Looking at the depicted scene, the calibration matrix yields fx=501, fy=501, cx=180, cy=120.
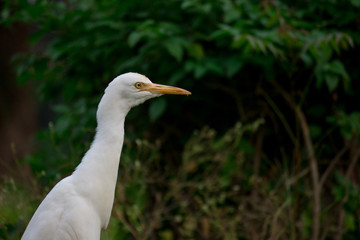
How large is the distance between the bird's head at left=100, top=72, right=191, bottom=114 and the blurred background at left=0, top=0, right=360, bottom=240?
1.09 m

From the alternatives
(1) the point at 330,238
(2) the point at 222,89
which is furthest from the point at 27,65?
(1) the point at 330,238

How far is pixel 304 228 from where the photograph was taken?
400 centimetres

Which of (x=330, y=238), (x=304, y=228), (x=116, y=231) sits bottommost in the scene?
(x=330, y=238)

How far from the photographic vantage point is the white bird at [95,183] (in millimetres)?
2512

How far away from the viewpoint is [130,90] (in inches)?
100

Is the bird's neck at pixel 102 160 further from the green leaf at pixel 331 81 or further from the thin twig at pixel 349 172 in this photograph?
the thin twig at pixel 349 172

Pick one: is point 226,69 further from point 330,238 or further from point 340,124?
point 330,238

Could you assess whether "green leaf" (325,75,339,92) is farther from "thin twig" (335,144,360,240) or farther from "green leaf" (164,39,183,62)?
"green leaf" (164,39,183,62)

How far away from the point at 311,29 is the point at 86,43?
185 cm

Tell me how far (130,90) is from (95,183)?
50 cm

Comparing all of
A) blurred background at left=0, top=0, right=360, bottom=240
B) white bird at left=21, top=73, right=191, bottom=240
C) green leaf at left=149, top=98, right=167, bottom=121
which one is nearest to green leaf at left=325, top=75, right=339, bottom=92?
blurred background at left=0, top=0, right=360, bottom=240

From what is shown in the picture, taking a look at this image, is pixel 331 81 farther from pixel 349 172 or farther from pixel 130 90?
pixel 130 90

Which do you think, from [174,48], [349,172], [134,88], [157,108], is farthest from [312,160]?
[134,88]

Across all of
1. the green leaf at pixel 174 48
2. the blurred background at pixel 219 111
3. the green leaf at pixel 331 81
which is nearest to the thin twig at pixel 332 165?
the blurred background at pixel 219 111
